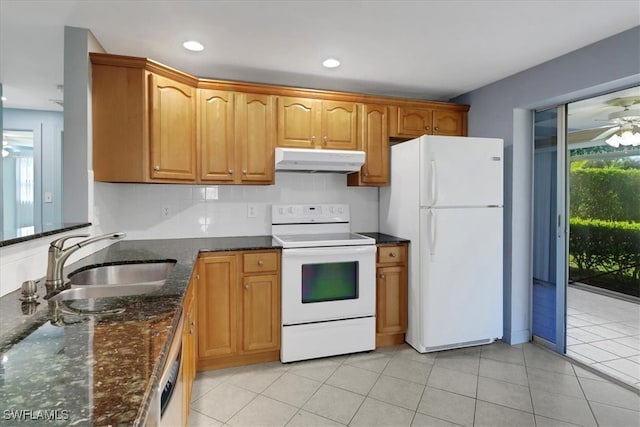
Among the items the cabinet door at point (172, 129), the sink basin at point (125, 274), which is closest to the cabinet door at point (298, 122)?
the cabinet door at point (172, 129)

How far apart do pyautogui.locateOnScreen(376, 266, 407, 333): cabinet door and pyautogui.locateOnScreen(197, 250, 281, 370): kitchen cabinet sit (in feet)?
2.82

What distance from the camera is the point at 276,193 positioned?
330 cm

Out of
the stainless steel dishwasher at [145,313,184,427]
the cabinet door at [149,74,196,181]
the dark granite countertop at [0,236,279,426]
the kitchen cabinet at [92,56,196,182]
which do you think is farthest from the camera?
the cabinet door at [149,74,196,181]

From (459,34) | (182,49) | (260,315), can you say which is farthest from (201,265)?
(459,34)

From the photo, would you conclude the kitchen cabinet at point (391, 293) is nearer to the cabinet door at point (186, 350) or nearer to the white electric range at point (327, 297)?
the white electric range at point (327, 297)

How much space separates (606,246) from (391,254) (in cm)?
159

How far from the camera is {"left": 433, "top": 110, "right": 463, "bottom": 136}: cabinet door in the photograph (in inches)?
136

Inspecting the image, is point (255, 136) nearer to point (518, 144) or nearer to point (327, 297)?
point (327, 297)

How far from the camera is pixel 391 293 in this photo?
3004 millimetres

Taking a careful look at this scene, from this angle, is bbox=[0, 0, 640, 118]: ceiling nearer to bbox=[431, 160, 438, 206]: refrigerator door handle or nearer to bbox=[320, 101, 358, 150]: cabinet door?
bbox=[320, 101, 358, 150]: cabinet door

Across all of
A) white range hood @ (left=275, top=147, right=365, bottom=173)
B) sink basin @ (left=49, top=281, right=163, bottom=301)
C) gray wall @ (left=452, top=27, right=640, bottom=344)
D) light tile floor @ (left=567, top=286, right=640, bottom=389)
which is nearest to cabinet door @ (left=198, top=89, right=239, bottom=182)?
white range hood @ (left=275, top=147, right=365, bottom=173)

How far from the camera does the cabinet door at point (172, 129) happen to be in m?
2.51

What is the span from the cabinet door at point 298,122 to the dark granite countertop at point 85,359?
6.13ft

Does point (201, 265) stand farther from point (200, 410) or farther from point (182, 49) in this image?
point (182, 49)
